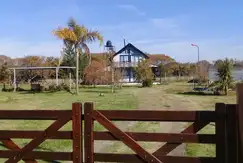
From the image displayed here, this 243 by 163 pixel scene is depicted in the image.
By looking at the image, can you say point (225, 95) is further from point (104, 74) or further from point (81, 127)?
point (81, 127)

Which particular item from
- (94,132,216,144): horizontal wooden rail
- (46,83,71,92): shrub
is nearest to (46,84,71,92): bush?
(46,83,71,92): shrub

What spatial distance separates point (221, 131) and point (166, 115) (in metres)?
0.72

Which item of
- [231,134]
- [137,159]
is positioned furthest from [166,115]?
[231,134]

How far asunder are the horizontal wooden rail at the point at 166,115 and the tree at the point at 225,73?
2532 cm

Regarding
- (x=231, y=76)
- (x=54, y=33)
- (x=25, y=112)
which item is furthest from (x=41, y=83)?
(x=25, y=112)

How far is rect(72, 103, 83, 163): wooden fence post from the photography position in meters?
4.55

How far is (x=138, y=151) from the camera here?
14.4ft

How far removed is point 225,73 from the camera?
94.6ft

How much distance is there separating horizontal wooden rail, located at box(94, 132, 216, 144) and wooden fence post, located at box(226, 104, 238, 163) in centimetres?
19

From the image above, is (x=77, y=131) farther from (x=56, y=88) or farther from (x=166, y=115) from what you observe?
A: (x=56, y=88)

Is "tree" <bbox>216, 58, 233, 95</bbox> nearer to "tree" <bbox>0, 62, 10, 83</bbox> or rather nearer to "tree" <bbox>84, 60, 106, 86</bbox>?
"tree" <bbox>84, 60, 106, 86</bbox>

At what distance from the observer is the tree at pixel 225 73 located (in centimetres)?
2847

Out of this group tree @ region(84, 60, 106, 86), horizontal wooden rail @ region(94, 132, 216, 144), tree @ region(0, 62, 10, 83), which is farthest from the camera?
tree @ region(84, 60, 106, 86)

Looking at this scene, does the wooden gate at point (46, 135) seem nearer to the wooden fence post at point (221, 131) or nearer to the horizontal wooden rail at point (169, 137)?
the horizontal wooden rail at point (169, 137)
